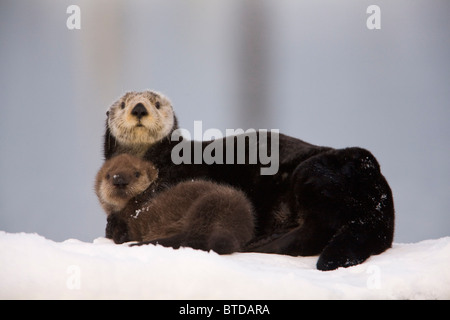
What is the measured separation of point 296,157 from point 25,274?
5.28 feet

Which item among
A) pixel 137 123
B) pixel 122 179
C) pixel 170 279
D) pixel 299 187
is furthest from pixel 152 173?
pixel 170 279

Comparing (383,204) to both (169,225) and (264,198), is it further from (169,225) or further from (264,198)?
(169,225)

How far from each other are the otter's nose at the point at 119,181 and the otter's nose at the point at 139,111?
43 cm

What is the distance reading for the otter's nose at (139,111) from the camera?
2912mm

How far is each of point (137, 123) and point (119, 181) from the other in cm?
45

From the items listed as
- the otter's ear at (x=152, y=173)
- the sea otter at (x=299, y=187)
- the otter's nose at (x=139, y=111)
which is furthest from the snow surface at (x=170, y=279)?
the otter's nose at (x=139, y=111)

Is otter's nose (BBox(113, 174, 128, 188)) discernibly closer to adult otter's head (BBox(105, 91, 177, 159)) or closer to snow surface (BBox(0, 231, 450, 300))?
adult otter's head (BBox(105, 91, 177, 159))

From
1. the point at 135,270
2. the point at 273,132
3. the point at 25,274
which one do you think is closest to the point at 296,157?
the point at 273,132

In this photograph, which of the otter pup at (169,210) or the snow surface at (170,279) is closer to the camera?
the snow surface at (170,279)

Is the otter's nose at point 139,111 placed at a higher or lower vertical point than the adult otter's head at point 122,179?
higher

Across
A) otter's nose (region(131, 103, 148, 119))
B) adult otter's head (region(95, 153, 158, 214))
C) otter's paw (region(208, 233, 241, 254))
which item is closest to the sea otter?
otter's nose (region(131, 103, 148, 119))

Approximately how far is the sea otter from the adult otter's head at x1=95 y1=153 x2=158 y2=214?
0.11 m

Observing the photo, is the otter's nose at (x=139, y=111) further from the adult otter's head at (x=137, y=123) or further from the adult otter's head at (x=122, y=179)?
the adult otter's head at (x=122, y=179)

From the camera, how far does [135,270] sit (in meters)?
1.61
